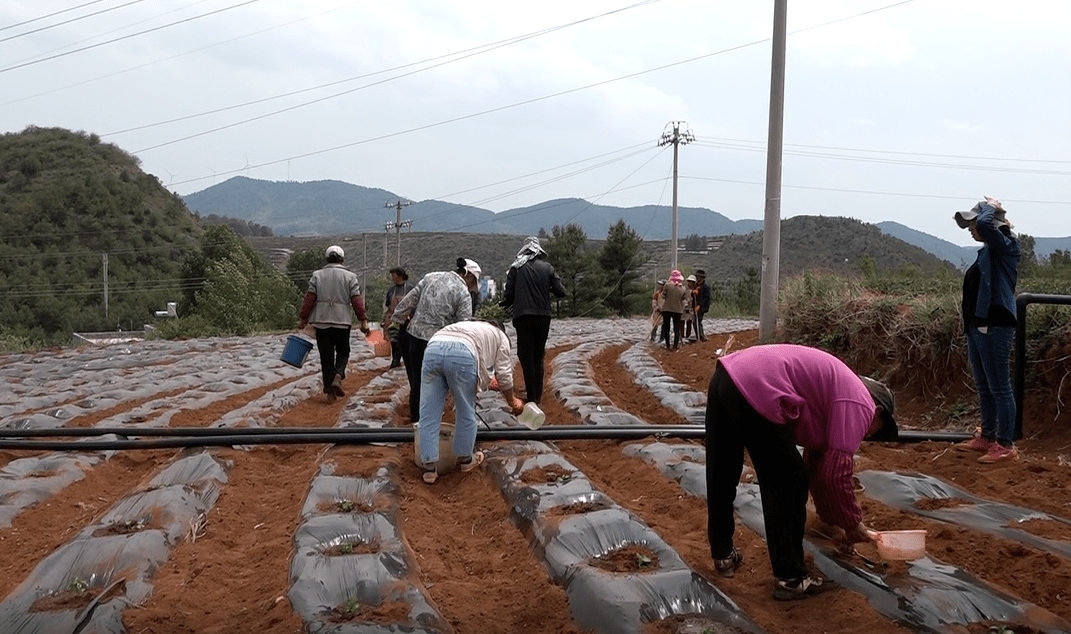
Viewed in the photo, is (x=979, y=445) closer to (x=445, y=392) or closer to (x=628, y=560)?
(x=628, y=560)

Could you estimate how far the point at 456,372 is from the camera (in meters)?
5.48

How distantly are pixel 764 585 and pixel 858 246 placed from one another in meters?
66.7

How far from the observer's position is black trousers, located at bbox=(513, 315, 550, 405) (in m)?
7.75

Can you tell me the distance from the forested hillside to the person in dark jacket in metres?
50.2

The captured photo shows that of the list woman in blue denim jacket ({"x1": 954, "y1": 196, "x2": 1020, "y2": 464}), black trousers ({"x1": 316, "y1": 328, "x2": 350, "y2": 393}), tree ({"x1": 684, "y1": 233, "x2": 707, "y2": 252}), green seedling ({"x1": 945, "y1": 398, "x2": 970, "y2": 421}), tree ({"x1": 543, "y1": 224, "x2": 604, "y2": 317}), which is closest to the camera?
woman in blue denim jacket ({"x1": 954, "y1": 196, "x2": 1020, "y2": 464})

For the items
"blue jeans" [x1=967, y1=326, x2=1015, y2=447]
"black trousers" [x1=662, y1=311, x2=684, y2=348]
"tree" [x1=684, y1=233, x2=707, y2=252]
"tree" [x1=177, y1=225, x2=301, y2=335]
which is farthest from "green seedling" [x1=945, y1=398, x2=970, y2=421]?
"tree" [x1=684, y1=233, x2=707, y2=252]

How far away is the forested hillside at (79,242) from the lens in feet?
175

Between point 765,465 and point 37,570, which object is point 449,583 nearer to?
point 765,465

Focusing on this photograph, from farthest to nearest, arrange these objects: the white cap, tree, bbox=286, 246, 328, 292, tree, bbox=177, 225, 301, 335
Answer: tree, bbox=286, 246, 328, 292 < tree, bbox=177, 225, 301, 335 < the white cap

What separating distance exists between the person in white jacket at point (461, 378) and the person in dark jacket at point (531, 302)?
1.82 meters

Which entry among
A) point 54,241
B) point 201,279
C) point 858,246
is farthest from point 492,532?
point 858,246

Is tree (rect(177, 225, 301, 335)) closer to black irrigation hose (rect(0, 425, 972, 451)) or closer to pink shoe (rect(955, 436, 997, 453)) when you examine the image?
black irrigation hose (rect(0, 425, 972, 451))

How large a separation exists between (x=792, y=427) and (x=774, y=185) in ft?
32.2

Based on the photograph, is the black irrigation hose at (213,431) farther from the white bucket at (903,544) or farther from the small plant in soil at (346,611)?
the small plant in soil at (346,611)
